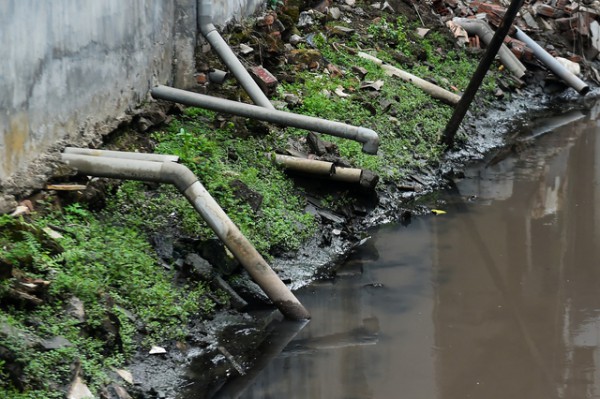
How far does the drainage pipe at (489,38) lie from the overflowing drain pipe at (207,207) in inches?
336

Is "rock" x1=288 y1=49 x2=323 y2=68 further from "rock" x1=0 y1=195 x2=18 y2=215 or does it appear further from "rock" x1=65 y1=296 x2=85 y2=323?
"rock" x1=65 y1=296 x2=85 y2=323

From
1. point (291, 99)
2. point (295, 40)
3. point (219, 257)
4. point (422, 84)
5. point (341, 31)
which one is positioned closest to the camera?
point (219, 257)

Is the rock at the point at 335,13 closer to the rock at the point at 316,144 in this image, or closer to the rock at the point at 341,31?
the rock at the point at 341,31

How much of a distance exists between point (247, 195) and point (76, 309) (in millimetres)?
2422

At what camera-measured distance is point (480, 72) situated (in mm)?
10445

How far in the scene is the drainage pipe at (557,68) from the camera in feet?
47.0

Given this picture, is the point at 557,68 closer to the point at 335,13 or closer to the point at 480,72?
the point at 335,13

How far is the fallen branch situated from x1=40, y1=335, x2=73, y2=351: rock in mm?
7431

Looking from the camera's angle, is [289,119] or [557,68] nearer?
[289,119]

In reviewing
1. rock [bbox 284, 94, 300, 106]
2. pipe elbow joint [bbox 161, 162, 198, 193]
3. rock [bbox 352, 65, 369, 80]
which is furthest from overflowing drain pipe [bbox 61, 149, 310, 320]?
rock [bbox 352, 65, 369, 80]

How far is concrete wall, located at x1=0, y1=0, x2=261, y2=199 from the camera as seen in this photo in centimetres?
667

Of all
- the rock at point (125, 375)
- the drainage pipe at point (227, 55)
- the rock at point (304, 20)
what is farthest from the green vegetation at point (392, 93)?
the rock at point (125, 375)

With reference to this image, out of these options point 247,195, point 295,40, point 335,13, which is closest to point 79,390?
point 247,195

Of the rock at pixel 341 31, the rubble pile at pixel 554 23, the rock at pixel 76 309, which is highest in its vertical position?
the rubble pile at pixel 554 23
